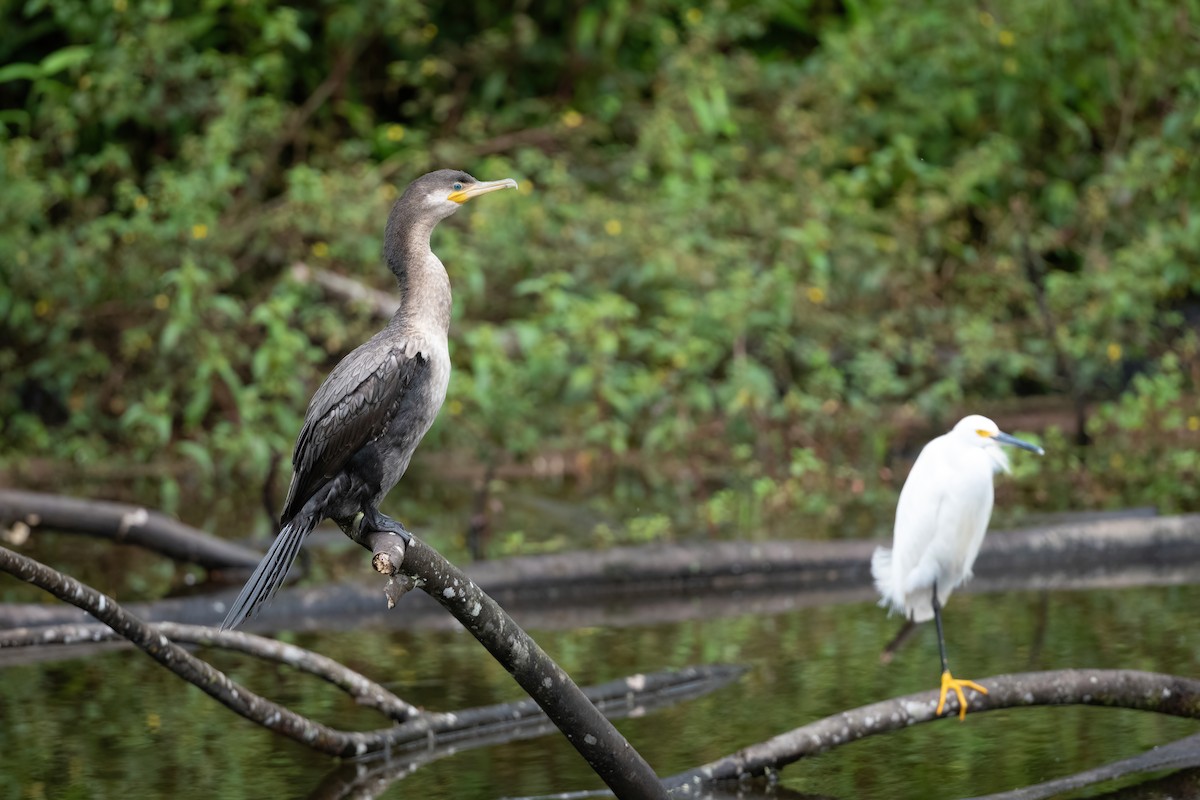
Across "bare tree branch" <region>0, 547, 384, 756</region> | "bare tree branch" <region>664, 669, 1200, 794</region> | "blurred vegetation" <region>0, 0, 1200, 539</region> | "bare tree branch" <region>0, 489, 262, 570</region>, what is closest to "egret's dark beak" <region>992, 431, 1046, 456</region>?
"bare tree branch" <region>664, 669, 1200, 794</region>

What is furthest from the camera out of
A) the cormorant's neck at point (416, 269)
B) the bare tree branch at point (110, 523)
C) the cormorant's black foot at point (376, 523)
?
the bare tree branch at point (110, 523)

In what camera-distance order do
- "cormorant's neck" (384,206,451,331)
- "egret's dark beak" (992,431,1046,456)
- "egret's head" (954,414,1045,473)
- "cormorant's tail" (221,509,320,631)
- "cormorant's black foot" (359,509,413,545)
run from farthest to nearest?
"egret's head" (954,414,1045,473) < "egret's dark beak" (992,431,1046,456) < "cormorant's neck" (384,206,451,331) < "cormorant's black foot" (359,509,413,545) < "cormorant's tail" (221,509,320,631)

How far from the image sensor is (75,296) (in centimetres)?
991

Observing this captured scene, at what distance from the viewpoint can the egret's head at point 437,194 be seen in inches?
164

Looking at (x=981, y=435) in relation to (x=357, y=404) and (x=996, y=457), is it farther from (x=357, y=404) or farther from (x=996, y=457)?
(x=357, y=404)

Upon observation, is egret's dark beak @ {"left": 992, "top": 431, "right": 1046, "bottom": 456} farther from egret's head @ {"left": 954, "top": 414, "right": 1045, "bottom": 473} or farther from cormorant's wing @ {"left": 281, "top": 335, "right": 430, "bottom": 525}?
cormorant's wing @ {"left": 281, "top": 335, "right": 430, "bottom": 525}

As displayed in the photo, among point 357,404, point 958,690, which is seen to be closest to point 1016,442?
point 958,690

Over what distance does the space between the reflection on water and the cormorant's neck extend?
1550 mm

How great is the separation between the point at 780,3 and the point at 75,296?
5833mm

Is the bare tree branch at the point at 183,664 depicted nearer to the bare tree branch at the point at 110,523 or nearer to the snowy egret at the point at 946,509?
the snowy egret at the point at 946,509

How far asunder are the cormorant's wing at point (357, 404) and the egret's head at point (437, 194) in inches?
14.5

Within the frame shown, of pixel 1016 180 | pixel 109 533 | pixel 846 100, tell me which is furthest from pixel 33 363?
pixel 1016 180

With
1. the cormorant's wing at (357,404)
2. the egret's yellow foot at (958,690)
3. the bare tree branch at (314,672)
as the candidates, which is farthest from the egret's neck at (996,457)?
the cormorant's wing at (357,404)

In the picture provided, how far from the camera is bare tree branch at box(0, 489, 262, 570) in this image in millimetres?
6766
